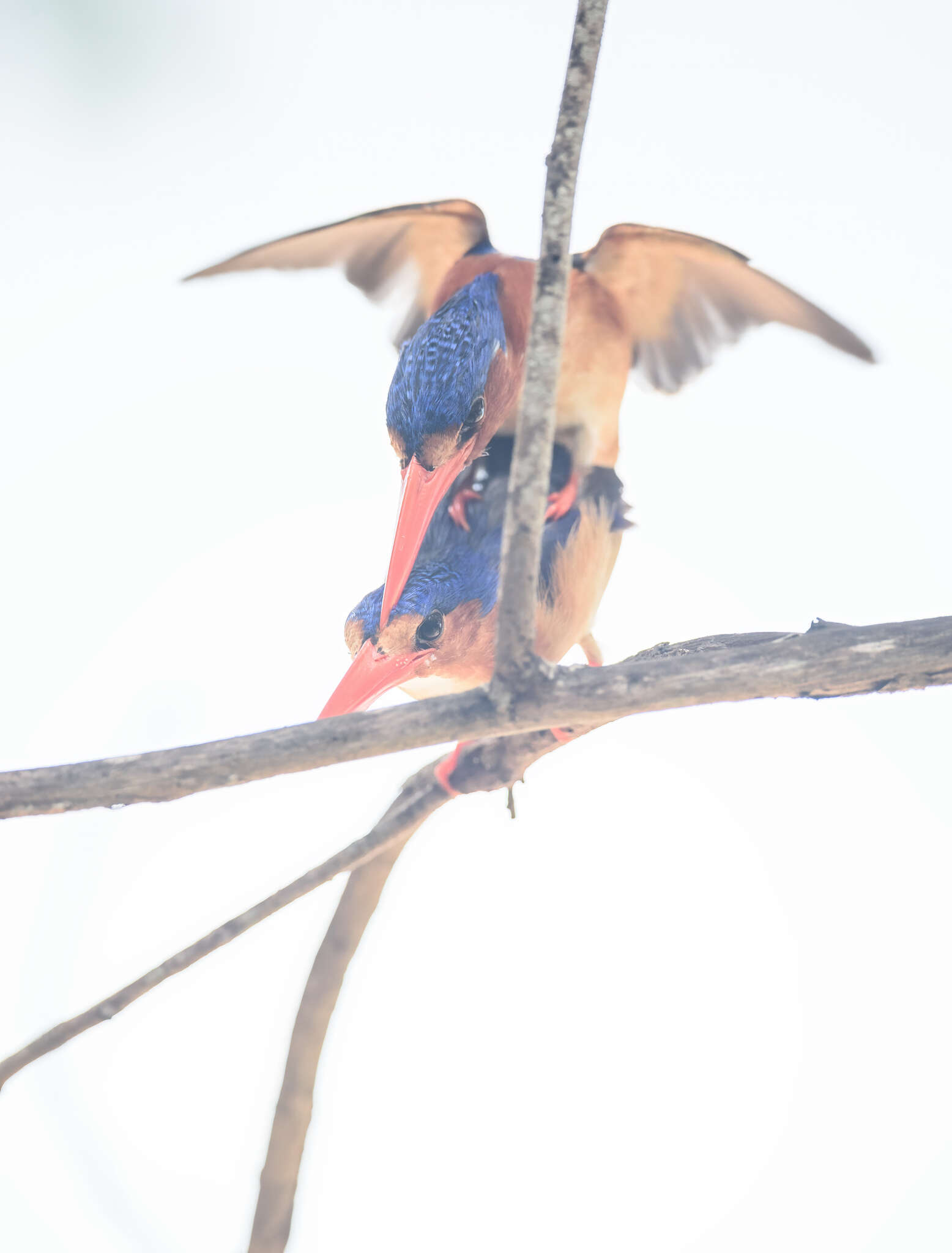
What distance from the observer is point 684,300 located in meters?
1.34

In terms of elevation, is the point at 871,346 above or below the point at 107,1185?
above

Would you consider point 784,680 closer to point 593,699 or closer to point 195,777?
point 593,699

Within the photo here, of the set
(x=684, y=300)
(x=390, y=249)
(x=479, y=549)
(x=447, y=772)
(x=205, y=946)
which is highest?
(x=390, y=249)

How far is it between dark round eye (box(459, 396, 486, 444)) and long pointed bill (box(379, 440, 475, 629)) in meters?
0.01

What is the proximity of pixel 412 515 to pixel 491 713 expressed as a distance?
415 mm

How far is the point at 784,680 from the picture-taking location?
2.16ft

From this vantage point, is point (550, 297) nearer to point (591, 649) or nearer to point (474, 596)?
point (474, 596)

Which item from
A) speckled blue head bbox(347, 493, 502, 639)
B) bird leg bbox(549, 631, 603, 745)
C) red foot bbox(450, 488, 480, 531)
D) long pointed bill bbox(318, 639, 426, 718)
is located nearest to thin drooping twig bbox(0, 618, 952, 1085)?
long pointed bill bbox(318, 639, 426, 718)

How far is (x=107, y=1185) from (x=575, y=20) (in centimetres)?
98

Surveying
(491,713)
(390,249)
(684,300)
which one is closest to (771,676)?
(491,713)

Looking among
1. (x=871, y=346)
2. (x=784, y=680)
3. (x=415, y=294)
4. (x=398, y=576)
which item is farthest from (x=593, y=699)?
(x=415, y=294)

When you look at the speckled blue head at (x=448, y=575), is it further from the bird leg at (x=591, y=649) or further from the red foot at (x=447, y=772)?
the bird leg at (x=591, y=649)

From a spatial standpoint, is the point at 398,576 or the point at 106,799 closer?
the point at 106,799

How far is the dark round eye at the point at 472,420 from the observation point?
3.40 ft
